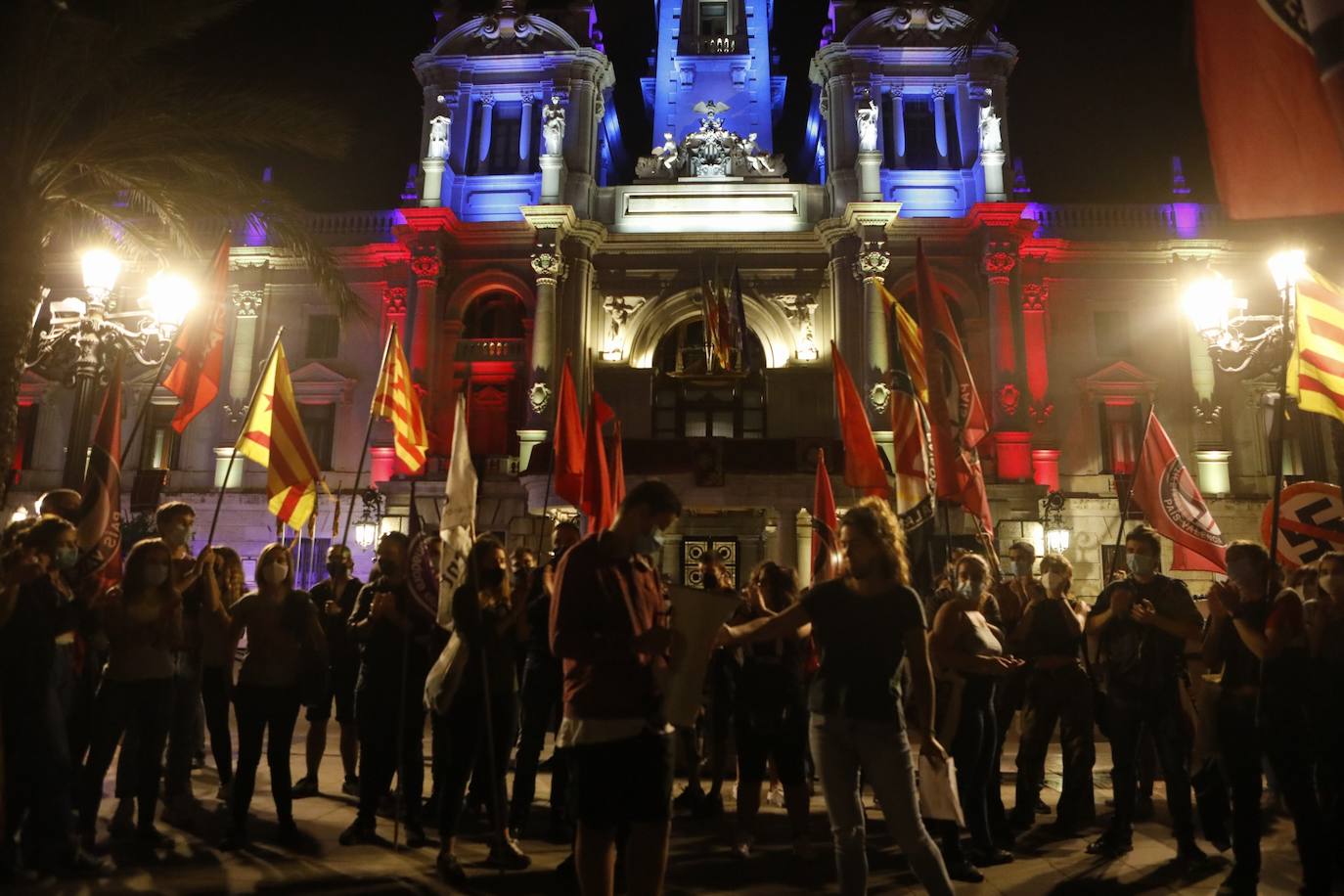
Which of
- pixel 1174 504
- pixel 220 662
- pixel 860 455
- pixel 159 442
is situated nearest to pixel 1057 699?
pixel 860 455

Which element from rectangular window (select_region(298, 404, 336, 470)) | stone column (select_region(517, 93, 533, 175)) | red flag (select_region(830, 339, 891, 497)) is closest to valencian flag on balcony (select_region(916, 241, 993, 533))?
red flag (select_region(830, 339, 891, 497))

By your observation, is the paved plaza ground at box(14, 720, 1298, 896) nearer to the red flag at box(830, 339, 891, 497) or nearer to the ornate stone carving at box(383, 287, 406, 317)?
the red flag at box(830, 339, 891, 497)

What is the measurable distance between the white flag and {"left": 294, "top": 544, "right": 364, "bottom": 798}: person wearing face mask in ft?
6.03

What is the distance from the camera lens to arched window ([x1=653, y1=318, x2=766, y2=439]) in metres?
24.3

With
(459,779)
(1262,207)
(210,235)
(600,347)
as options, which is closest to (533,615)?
(459,779)

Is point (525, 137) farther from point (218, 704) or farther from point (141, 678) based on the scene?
point (141, 678)

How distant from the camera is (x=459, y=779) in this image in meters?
5.25

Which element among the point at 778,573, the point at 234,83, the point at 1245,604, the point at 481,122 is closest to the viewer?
the point at 1245,604

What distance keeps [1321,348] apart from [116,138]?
12802 millimetres

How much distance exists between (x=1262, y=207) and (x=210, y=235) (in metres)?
26.6

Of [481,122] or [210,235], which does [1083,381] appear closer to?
[481,122]

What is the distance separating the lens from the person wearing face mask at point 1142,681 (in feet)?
18.8

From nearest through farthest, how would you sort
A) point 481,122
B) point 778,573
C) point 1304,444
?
point 778,573
point 1304,444
point 481,122

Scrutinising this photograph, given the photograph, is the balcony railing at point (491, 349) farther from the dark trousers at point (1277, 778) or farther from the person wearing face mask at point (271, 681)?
the dark trousers at point (1277, 778)
